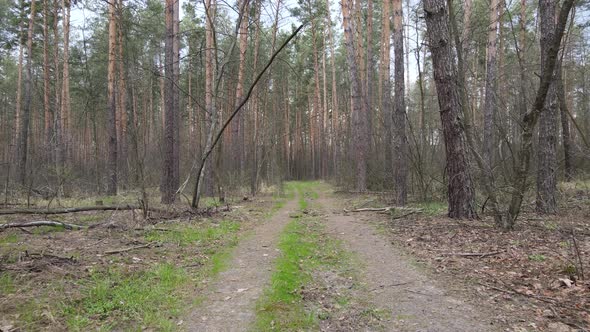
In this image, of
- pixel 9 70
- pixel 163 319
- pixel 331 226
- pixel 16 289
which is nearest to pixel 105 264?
pixel 16 289

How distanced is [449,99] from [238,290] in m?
6.00

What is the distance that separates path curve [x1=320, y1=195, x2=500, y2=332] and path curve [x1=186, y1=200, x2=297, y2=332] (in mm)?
1391

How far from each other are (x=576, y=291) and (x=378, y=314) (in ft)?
6.78

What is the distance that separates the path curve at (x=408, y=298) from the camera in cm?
341

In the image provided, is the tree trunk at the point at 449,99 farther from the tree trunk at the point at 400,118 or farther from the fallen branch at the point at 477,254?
the tree trunk at the point at 400,118

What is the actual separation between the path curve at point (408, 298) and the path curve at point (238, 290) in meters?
1.39

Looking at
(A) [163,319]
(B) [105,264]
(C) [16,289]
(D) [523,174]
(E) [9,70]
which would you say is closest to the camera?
(A) [163,319]

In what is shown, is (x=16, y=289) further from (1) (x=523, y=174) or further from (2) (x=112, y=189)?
(2) (x=112, y=189)

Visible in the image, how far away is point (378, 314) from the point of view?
A: 3.74 m

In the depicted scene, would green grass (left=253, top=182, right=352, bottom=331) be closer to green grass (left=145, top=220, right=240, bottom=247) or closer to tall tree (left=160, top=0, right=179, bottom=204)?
green grass (left=145, top=220, right=240, bottom=247)

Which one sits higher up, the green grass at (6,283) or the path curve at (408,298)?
the green grass at (6,283)

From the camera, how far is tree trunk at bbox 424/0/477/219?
774 cm

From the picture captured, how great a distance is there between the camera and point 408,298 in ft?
13.5

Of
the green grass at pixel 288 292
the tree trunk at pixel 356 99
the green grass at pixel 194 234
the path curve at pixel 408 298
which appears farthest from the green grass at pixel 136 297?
the tree trunk at pixel 356 99
